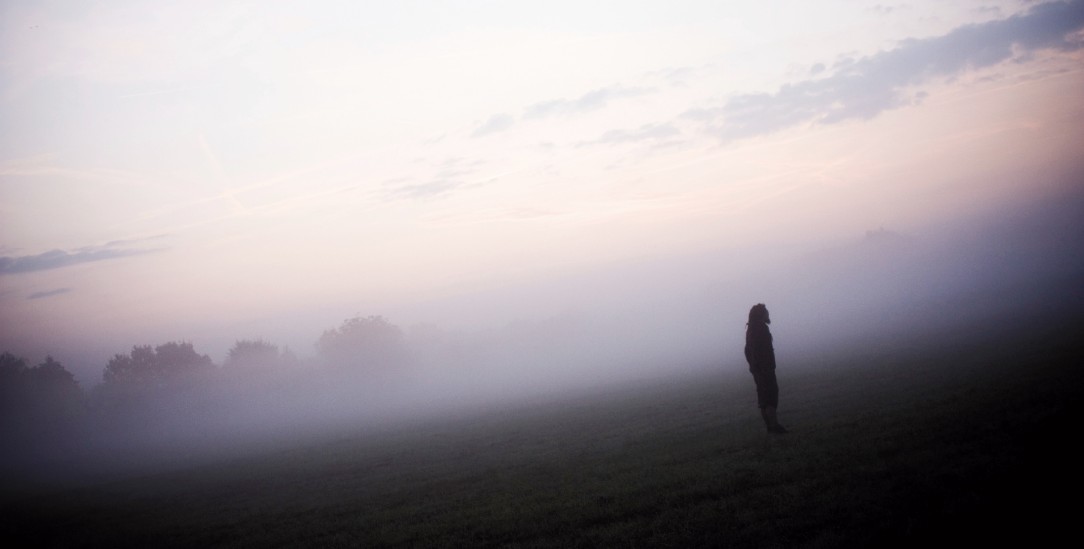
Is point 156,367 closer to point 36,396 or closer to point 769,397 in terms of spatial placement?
point 36,396

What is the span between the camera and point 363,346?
4712 inches

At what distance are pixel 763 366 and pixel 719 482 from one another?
5945 millimetres

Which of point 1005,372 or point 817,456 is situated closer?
point 817,456

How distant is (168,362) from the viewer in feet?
332

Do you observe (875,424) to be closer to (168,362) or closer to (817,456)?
(817,456)

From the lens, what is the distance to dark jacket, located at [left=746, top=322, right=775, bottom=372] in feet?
52.2

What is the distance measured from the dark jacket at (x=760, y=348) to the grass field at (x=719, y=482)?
73.0 inches

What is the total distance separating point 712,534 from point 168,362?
11604cm

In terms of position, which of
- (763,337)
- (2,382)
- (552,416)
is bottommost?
(552,416)

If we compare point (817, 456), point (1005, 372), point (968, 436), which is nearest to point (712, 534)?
point (817, 456)

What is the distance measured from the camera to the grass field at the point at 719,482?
799cm

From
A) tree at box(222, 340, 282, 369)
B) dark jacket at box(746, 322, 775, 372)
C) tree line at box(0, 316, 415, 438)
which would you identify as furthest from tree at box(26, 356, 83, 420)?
dark jacket at box(746, 322, 775, 372)

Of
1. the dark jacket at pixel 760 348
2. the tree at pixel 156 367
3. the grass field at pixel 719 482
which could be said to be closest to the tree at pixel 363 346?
the tree at pixel 156 367

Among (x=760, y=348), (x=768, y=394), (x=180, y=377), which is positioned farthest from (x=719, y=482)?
(x=180, y=377)
